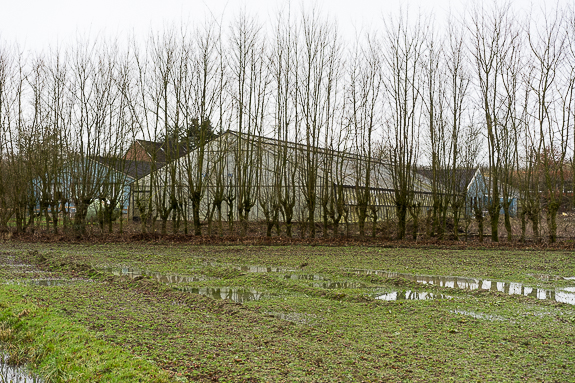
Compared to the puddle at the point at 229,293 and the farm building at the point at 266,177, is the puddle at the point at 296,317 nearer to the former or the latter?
the puddle at the point at 229,293

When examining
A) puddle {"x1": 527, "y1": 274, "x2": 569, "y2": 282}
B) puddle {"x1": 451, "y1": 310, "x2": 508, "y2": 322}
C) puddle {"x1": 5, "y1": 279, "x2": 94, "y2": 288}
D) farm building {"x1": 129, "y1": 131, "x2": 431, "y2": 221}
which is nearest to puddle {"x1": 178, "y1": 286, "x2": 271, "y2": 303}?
puddle {"x1": 5, "y1": 279, "x2": 94, "y2": 288}

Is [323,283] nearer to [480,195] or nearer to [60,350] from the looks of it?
[60,350]

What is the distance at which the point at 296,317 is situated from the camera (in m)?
7.35

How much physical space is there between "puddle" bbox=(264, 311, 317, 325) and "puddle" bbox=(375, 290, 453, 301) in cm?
198

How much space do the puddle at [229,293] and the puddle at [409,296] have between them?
220 cm

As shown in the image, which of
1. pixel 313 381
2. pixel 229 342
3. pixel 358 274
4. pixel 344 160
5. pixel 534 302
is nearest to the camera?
pixel 313 381

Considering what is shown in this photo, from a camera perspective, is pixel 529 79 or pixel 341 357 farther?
pixel 529 79

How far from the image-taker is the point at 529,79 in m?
19.8

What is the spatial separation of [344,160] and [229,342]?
17.6 m

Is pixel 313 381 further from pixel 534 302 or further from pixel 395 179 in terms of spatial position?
pixel 395 179

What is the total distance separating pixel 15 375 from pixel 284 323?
323 centimetres

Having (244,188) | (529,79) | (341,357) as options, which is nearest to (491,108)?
(529,79)

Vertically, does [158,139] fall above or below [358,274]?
above

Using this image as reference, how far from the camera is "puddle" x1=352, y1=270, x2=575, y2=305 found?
368 inches
